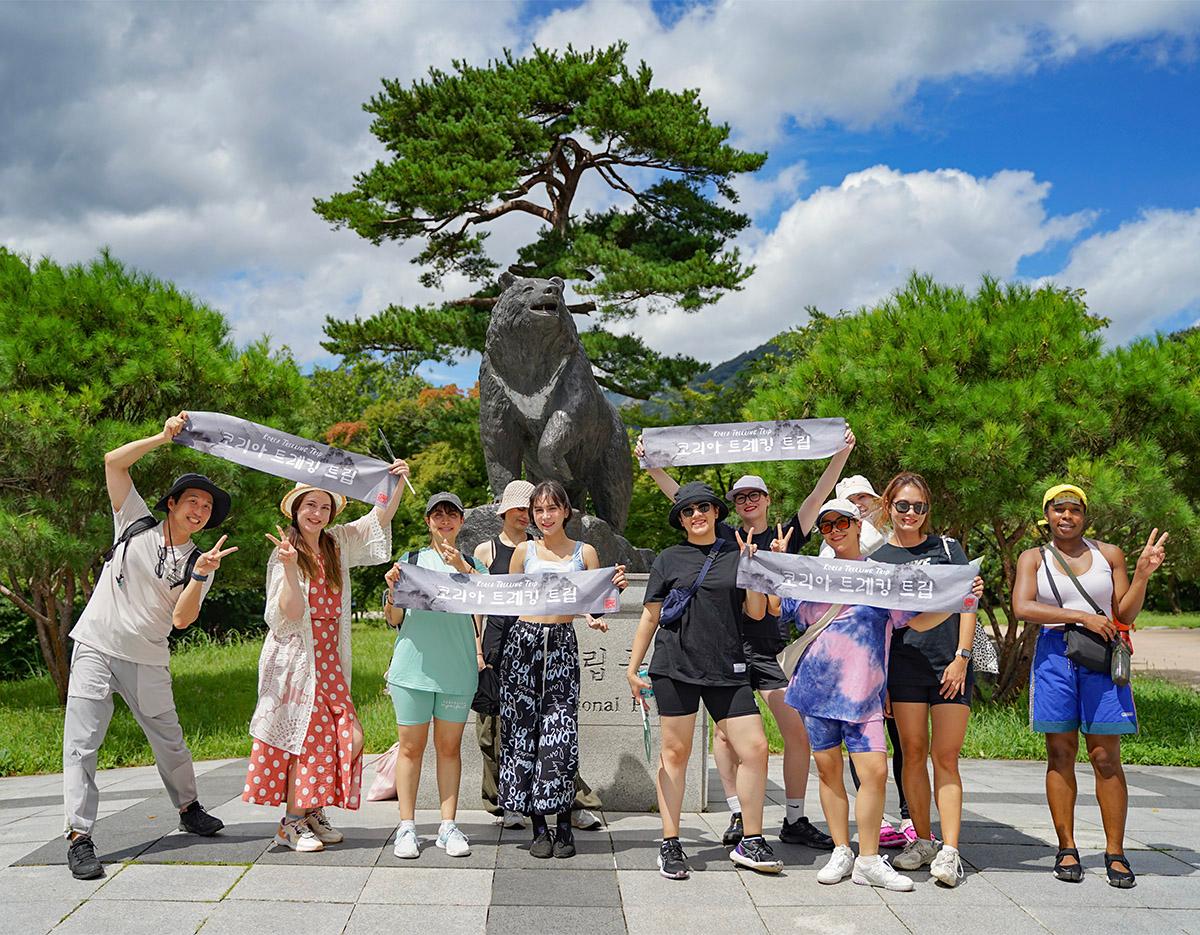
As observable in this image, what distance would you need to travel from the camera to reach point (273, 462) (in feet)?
14.2

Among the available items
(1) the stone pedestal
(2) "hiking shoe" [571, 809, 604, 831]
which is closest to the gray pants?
(1) the stone pedestal

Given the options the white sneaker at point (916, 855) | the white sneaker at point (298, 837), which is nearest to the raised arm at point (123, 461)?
the white sneaker at point (298, 837)

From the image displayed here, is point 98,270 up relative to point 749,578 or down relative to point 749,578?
up

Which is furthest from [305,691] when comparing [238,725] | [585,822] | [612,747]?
[238,725]

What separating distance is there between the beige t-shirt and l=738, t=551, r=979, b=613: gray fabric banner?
2395 millimetres

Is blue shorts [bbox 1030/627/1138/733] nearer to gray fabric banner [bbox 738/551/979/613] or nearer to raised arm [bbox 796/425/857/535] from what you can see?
gray fabric banner [bbox 738/551/979/613]

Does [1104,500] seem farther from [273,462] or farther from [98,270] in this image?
[98,270]

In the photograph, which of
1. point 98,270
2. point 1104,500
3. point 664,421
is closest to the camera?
point 1104,500

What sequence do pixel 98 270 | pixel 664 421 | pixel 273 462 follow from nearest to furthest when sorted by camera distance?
pixel 273 462, pixel 98 270, pixel 664 421

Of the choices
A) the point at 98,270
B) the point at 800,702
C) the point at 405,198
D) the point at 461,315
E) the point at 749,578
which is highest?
the point at 405,198

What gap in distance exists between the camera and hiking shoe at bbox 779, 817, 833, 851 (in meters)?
4.21

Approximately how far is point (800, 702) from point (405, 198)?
41.7 ft

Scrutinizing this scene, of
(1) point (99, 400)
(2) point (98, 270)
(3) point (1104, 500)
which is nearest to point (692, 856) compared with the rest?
(3) point (1104, 500)

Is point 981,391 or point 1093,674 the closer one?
point 1093,674
